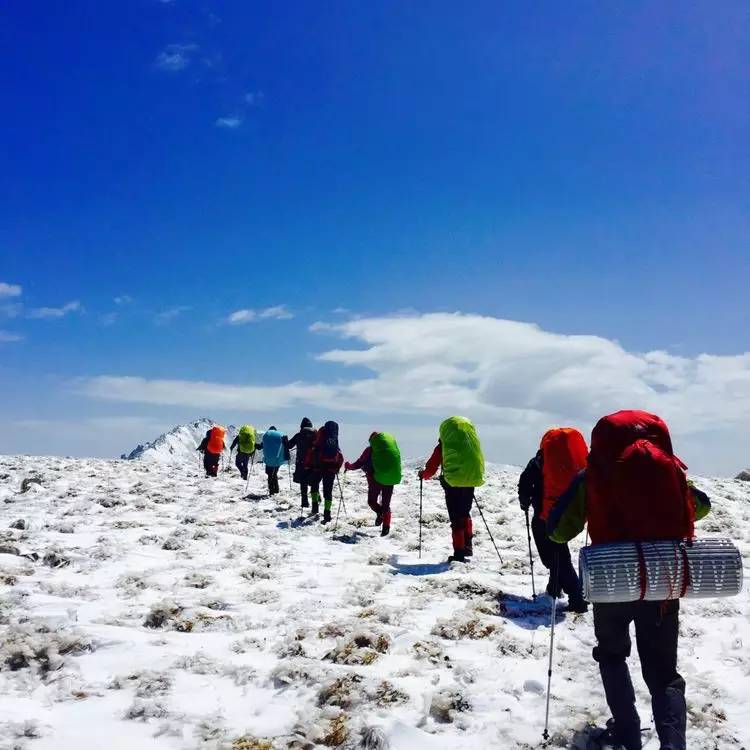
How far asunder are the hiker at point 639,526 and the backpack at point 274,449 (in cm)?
1657

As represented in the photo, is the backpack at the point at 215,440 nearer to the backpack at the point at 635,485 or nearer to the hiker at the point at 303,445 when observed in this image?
the hiker at the point at 303,445

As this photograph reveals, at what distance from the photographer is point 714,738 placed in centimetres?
491

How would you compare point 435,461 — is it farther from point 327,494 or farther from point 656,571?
point 656,571

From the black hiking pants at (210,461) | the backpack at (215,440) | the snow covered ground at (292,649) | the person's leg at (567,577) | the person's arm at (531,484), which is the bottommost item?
the snow covered ground at (292,649)

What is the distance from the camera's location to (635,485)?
430cm

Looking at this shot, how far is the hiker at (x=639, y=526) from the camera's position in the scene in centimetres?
429

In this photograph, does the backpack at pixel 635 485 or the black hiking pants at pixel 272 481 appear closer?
the backpack at pixel 635 485

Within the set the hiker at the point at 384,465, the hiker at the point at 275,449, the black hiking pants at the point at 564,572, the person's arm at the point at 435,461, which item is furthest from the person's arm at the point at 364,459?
the black hiking pants at the point at 564,572

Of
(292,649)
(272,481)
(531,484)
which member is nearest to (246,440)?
(272,481)

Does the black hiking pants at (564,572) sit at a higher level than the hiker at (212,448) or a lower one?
lower

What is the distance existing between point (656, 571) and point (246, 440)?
21377 mm

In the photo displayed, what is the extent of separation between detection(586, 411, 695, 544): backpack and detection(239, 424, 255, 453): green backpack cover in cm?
2072

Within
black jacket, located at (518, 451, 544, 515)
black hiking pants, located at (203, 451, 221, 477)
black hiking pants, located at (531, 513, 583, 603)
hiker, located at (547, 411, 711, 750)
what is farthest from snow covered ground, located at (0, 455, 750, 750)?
black hiking pants, located at (203, 451, 221, 477)

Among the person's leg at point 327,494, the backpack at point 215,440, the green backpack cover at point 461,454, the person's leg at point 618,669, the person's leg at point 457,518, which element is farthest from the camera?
the backpack at point 215,440
